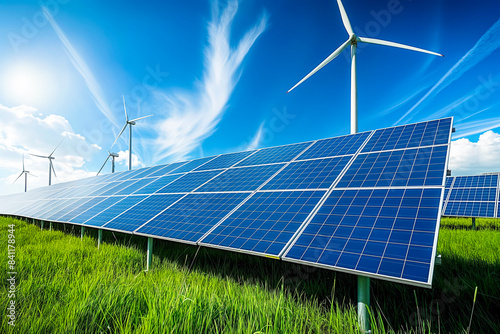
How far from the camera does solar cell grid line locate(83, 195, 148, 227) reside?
370 inches

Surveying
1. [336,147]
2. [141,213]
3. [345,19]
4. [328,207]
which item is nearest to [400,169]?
[328,207]

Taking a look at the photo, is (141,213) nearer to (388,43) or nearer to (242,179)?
(242,179)

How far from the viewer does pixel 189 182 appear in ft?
34.8

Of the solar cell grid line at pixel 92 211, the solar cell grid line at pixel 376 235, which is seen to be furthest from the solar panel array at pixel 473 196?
the solar cell grid line at pixel 92 211

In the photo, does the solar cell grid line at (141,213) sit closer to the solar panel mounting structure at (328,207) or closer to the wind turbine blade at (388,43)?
the solar panel mounting structure at (328,207)

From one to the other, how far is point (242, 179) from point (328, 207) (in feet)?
13.1

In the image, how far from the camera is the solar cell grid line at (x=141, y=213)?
26.2ft

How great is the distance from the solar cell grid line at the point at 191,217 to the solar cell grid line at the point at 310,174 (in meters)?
1.14

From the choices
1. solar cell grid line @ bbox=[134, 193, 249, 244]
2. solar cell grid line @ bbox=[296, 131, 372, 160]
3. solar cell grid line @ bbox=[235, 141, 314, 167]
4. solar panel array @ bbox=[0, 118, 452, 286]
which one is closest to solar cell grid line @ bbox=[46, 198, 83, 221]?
solar panel array @ bbox=[0, 118, 452, 286]

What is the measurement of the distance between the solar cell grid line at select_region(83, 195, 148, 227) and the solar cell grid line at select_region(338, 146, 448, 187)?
821cm

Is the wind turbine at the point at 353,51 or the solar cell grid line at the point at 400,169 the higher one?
the wind turbine at the point at 353,51

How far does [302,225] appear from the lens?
16.4 feet

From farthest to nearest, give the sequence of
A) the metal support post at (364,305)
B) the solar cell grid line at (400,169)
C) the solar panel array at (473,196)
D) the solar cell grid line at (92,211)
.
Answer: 1. the solar panel array at (473,196)
2. the solar cell grid line at (92,211)
3. the solar cell grid line at (400,169)
4. the metal support post at (364,305)

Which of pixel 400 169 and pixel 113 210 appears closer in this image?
pixel 400 169
